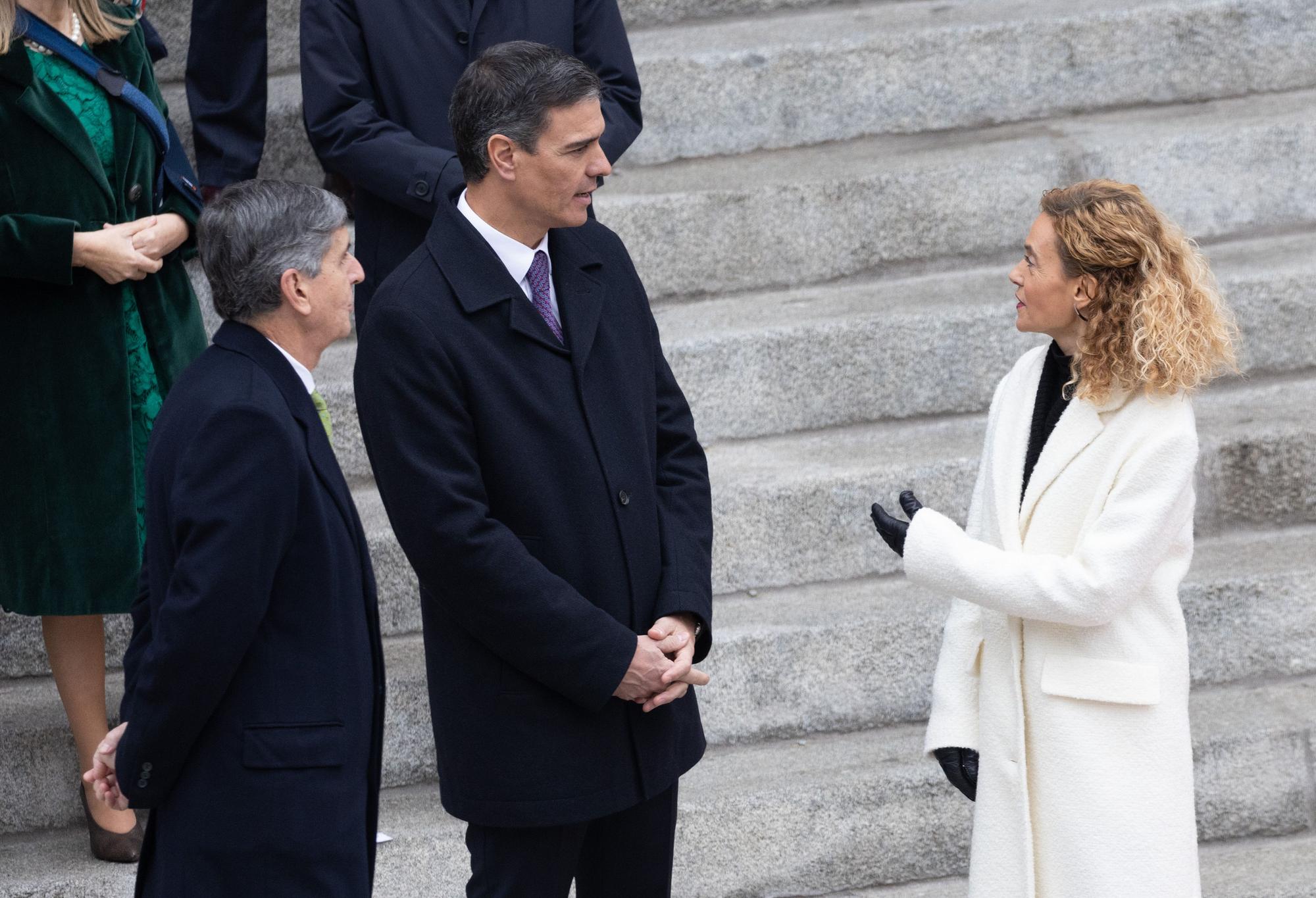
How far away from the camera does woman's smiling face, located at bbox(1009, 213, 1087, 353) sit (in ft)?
7.65

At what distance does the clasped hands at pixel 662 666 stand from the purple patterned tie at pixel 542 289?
0.49m

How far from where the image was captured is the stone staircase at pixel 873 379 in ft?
10.8

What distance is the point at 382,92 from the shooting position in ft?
10.7

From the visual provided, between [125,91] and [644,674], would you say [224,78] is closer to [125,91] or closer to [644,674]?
[125,91]

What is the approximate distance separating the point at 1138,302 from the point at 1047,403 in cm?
26

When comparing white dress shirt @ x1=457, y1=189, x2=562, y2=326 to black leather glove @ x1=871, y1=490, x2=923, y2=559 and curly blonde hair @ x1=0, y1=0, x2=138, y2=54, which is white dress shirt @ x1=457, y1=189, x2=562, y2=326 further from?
curly blonde hair @ x1=0, y1=0, x2=138, y2=54

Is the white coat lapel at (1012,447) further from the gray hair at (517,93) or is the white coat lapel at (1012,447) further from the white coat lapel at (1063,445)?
the gray hair at (517,93)

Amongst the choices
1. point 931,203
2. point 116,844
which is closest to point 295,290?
point 116,844

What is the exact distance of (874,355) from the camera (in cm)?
397

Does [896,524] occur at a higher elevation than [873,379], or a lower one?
higher

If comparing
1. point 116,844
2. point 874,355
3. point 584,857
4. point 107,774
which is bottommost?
point 116,844

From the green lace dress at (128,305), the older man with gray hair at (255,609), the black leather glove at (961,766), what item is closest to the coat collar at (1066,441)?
the black leather glove at (961,766)

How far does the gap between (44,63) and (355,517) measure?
1.39 m

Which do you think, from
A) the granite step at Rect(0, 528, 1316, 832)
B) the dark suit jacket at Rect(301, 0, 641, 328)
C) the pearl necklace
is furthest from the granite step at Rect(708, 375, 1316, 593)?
the pearl necklace
